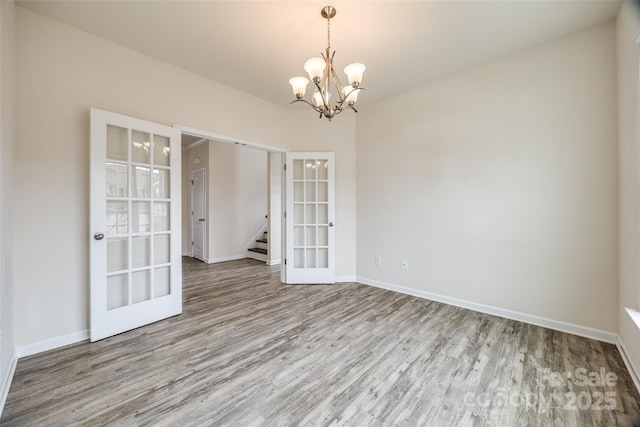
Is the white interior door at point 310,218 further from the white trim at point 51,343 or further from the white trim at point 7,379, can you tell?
the white trim at point 7,379

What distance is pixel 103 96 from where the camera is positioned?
241 centimetres

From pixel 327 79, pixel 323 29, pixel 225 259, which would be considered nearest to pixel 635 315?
pixel 327 79

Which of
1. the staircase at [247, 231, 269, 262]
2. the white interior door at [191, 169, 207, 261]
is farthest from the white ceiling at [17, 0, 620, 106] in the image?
the staircase at [247, 231, 269, 262]

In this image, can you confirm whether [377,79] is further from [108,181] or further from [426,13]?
[108,181]

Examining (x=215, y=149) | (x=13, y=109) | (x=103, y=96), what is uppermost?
(x=215, y=149)

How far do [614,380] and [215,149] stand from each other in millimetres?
6387

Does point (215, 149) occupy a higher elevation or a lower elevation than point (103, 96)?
higher

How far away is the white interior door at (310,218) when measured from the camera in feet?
13.0

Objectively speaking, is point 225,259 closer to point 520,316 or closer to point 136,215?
point 136,215

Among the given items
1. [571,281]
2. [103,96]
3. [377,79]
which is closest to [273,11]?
[377,79]

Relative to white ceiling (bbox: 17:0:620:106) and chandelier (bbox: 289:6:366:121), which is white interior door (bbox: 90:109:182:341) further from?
chandelier (bbox: 289:6:366:121)

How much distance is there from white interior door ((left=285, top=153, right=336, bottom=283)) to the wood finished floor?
1181mm

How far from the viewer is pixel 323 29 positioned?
7.43 feet

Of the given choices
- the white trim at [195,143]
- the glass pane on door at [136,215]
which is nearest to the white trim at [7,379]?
the glass pane on door at [136,215]
